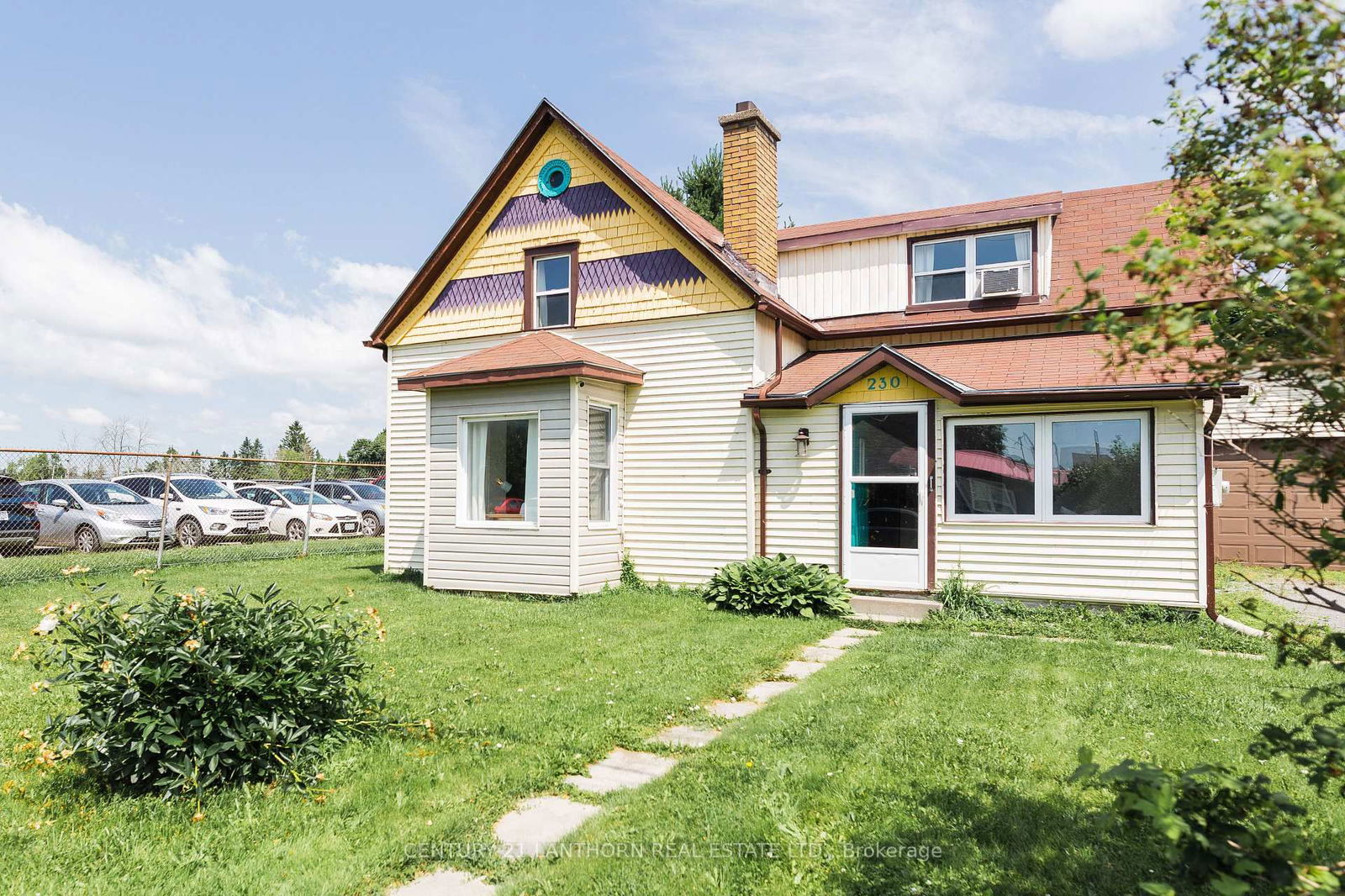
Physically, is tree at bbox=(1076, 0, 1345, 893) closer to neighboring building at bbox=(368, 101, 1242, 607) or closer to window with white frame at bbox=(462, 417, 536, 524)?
neighboring building at bbox=(368, 101, 1242, 607)

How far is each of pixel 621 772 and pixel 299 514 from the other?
740 inches

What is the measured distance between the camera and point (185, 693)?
4023 millimetres

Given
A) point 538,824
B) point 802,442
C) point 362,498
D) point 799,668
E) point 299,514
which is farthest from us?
point 362,498

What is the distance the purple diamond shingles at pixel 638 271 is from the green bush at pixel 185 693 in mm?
8284

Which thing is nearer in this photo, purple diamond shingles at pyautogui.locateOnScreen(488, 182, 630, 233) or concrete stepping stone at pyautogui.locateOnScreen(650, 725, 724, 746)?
concrete stepping stone at pyautogui.locateOnScreen(650, 725, 724, 746)

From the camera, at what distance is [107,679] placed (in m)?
4.00

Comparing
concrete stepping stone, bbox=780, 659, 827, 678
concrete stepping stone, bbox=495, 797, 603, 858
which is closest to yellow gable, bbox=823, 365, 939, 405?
concrete stepping stone, bbox=780, 659, 827, 678

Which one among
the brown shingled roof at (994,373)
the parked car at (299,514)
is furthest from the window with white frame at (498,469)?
the parked car at (299,514)

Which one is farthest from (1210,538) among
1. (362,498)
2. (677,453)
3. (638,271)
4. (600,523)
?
(362,498)

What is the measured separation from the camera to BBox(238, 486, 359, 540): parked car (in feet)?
66.8

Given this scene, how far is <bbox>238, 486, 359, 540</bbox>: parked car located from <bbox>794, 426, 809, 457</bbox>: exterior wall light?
14.4 m

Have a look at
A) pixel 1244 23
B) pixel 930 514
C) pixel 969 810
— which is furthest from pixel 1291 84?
pixel 930 514

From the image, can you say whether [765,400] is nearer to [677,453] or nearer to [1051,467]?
[677,453]

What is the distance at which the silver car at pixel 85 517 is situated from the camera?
15273 mm
